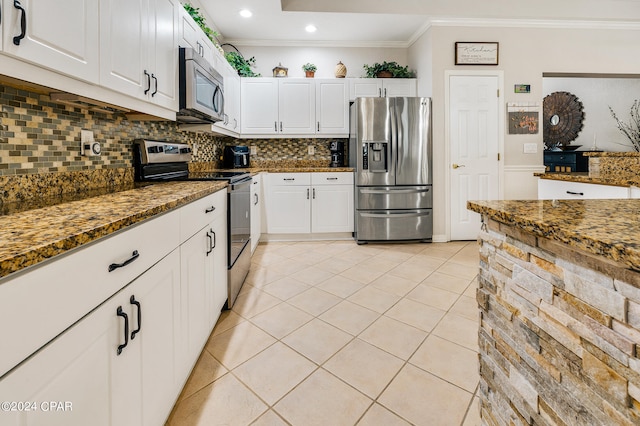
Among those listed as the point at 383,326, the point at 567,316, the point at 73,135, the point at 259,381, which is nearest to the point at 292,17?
the point at 73,135

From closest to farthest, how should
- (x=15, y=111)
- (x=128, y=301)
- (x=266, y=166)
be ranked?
(x=128, y=301) < (x=15, y=111) < (x=266, y=166)

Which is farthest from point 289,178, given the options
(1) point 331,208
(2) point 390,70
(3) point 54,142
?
(3) point 54,142

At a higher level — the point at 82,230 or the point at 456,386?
the point at 82,230

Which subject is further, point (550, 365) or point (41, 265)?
point (550, 365)

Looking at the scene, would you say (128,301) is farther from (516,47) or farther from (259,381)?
(516,47)

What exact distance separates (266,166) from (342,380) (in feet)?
11.3

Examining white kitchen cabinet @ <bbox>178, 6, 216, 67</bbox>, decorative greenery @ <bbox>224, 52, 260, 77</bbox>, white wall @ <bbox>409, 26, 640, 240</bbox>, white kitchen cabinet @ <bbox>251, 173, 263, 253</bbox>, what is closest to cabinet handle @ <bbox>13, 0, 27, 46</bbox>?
white kitchen cabinet @ <bbox>178, 6, 216, 67</bbox>

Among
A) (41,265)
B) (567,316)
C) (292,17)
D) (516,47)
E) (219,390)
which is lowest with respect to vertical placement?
(219,390)

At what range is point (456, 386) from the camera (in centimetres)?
141

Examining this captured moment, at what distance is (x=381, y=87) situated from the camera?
4.18m

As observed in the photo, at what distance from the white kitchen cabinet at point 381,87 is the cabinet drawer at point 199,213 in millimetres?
2813

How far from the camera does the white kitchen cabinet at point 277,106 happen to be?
410cm

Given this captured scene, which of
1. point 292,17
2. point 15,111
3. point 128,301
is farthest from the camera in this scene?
point 292,17

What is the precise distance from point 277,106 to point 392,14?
1.72 meters
